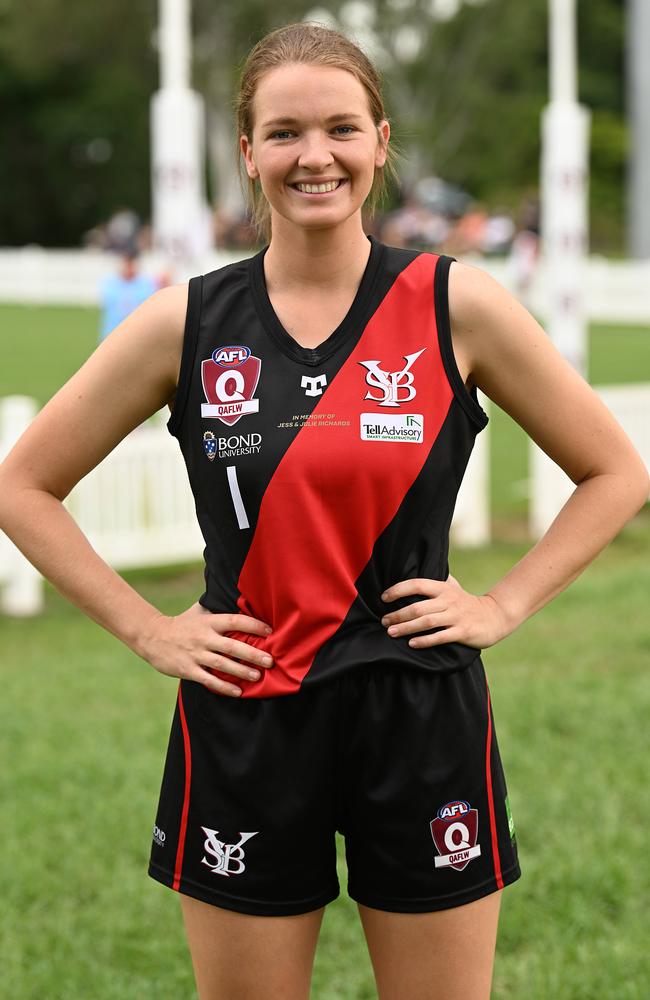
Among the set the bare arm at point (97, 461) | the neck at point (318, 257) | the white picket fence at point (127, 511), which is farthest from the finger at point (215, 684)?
the white picket fence at point (127, 511)

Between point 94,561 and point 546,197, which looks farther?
point 546,197

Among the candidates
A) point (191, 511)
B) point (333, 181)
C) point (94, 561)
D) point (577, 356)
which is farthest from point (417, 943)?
point (577, 356)

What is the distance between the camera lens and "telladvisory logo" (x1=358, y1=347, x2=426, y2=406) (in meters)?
2.38

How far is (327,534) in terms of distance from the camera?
7.79 feet

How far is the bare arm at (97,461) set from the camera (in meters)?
2.46

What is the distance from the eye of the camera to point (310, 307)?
2451mm

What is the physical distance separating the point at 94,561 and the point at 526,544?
→ 8085 millimetres

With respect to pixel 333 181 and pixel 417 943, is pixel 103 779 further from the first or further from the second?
pixel 333 181

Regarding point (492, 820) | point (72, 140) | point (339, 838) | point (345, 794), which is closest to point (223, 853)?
point (345, 794)

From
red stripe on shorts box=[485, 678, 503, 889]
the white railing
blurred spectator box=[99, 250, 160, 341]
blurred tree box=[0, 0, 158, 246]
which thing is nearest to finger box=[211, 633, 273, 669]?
red stripe on shorts box=[485, 678, 503, 889]

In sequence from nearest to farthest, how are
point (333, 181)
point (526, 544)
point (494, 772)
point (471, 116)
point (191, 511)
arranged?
1. point (333, 181)
2. point (494, 772)
3. point (191, 511)
4. point (526, 544)
5. point (471, 116)

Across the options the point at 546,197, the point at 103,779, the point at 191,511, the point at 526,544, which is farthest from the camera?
the point at 546,197

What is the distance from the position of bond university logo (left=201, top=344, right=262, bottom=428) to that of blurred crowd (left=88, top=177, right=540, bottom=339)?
7740mm

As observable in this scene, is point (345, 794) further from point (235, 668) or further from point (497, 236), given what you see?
point (497, 236)
